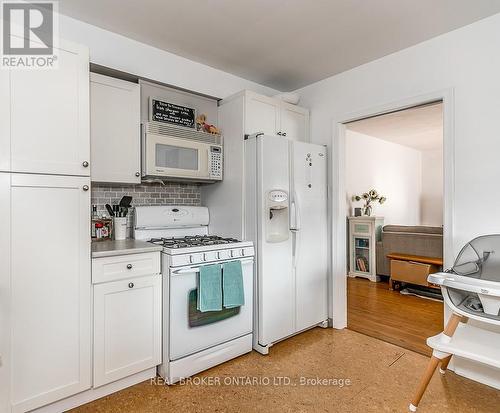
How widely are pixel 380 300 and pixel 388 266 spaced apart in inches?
40.6

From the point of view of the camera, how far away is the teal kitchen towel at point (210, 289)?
7.26 ft

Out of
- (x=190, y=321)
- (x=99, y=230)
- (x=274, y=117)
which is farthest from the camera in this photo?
(x=274, y=117)

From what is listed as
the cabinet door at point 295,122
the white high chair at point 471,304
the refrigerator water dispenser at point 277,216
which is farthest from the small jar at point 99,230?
the white high chair at point 471,304

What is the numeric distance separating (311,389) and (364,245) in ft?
11.7

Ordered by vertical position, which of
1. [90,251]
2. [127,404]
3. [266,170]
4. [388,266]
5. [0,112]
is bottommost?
[127,404]

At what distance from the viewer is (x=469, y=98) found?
2252mm

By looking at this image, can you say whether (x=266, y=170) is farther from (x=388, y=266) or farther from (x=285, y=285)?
(x=388, y=266)

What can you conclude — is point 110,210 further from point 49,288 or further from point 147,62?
point 147,62

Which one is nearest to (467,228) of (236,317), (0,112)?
(236,317)

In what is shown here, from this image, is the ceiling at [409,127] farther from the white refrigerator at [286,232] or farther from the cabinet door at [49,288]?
the cabinet door at [49,288]

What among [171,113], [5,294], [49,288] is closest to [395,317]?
[171,113]

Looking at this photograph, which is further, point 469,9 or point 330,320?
point 330,320

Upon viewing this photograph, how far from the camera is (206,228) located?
3.08 meters

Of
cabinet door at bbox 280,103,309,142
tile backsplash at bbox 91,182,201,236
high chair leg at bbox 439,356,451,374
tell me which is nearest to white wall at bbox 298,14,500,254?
high chair leg at bbox 439,356,451,374
